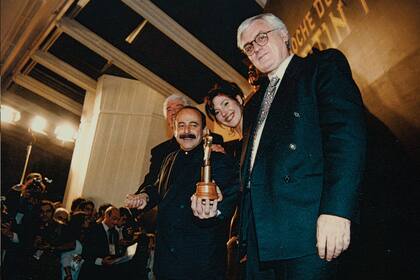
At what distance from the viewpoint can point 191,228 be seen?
2.36 meters

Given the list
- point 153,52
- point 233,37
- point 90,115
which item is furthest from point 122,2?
point 90,115

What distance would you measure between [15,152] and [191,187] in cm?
1256

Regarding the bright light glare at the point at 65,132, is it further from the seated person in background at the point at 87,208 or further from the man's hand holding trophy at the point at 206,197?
the man's hand holding trophy at the point at 206,197

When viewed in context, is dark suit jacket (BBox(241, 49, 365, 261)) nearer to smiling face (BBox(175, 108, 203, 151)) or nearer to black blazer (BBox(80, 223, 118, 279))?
smiling face (BBox(175, 108, 203, 151))

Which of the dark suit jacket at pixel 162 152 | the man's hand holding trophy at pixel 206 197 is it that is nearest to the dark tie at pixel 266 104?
the man's hand holding trophy at pixel 206 197

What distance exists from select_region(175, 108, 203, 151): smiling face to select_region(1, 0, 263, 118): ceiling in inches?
160

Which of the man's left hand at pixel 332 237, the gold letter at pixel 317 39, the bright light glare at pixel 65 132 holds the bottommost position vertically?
the man's left hand at pixel 332 237

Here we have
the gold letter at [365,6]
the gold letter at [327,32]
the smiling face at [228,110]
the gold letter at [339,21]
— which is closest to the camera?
the gold letter at [365,6]

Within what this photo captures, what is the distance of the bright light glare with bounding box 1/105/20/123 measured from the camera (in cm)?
1142

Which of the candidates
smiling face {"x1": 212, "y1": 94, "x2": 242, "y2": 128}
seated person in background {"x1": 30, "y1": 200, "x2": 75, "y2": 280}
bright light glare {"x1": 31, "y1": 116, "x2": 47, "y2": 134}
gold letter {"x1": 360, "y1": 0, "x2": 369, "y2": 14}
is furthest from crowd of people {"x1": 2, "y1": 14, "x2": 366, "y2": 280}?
bright light glare {"x1": 31, "y1": 116, "x2": 47, "y2": 134}

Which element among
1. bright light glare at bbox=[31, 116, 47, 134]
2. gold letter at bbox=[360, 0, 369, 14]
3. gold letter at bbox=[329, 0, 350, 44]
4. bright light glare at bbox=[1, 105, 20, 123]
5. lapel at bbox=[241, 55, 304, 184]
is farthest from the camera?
bright light glare at bbox=[31, 116, 47, 134]

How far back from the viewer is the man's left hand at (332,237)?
1366 millimetres

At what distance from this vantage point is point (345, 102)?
1.55m

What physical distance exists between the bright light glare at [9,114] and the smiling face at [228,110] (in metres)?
9.88
